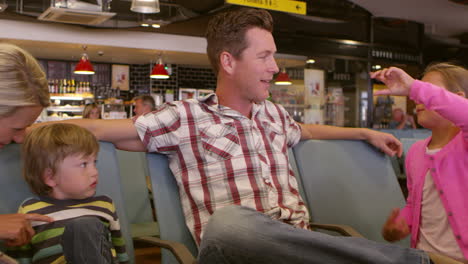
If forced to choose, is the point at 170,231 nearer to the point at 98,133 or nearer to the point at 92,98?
the point at 98,133

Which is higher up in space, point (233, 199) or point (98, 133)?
point (98, 133)

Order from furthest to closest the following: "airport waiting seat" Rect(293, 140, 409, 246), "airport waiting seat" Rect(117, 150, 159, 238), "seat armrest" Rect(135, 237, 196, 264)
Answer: "airport waiting seat" Rect(117, 150, 159, 238)
"airport waiting seat" Rect(293, 140, 409, 246)
"seat armrest" Rect(135, 237, 196, 264)

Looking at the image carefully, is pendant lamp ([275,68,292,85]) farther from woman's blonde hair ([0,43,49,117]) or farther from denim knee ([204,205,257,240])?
denim knee ([204,205,257,240])

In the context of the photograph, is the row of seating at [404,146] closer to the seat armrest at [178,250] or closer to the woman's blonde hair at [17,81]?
the seat armrest at [178,250]

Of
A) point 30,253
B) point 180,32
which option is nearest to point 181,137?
point 30,253

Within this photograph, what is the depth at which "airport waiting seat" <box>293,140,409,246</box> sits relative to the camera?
188cm

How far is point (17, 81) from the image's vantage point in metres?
1.21

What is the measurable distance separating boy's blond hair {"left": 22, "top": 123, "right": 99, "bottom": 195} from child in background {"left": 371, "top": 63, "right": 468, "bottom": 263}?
3.10ft

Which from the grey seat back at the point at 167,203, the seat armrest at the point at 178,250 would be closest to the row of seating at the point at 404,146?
the grey seat back at the point at 167,203

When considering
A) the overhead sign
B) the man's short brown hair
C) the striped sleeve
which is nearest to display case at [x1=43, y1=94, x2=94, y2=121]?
the overhead sign

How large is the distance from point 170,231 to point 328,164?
2.48 ft

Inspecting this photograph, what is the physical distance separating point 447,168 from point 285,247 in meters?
0.81

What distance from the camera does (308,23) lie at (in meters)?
7.64

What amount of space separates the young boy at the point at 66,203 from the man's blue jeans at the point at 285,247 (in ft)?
1.24
